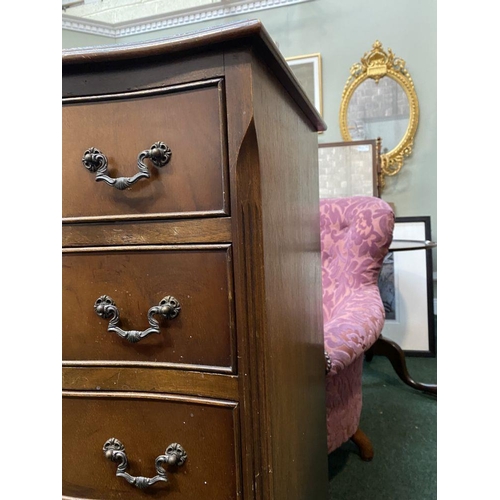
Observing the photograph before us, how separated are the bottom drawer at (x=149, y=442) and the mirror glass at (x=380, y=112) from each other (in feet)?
7.29

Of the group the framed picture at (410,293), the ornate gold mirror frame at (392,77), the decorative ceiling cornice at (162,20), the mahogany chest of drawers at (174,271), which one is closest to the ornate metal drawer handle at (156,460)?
the mahogany chest of drawers at (174,271)

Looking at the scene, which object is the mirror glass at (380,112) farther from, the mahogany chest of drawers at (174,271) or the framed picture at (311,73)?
the mahogany chest of drawers at (174,271)

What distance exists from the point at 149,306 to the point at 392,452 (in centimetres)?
118

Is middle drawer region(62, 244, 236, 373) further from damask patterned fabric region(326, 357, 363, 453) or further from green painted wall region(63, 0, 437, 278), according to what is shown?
green painted wall region(63, 0, 437, 278)

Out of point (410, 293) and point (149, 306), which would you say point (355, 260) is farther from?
point (410, 293)

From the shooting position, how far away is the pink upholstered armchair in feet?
3.30

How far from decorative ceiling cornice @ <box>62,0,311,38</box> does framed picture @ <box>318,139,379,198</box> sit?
978mm

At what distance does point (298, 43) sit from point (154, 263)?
2.44 m

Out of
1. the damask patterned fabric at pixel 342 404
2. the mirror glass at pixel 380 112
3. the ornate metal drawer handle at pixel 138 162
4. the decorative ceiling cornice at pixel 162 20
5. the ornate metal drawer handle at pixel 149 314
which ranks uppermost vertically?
the decorative ceiling cornice at pixel 162 20

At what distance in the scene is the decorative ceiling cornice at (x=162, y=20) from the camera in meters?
2.62

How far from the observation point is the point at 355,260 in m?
1.29

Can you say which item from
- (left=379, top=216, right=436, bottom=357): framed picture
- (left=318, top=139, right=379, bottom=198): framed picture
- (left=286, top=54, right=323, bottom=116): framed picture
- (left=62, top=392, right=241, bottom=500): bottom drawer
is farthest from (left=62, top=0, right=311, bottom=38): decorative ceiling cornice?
(left=62, top=392, right=241, bottom=500): bottom drawer

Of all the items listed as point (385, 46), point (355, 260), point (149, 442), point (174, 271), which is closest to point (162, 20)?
point (385, 46)
